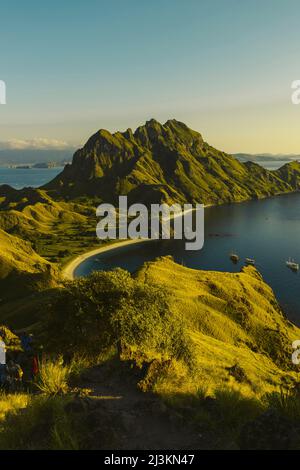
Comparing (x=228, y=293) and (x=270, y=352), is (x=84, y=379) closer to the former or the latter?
(x=270, y=352)

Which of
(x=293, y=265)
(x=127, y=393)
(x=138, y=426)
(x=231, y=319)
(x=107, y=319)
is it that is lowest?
(x=293, y=265)

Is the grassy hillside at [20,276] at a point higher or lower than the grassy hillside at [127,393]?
lower

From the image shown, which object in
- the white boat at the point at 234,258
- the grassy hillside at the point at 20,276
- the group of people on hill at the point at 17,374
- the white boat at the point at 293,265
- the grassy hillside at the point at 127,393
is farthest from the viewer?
the white boat at the point at 234,258

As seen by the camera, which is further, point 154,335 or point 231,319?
point 231,319

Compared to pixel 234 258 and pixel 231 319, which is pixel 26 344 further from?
pixel 234 258

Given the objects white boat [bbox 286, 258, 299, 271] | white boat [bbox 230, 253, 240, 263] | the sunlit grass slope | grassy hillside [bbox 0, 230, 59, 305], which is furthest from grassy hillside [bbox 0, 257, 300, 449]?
white boat [bbox 230, 253, 240, 263]

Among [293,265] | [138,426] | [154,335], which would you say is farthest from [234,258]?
[138,426]

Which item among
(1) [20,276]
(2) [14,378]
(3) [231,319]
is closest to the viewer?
(2) [14,378]

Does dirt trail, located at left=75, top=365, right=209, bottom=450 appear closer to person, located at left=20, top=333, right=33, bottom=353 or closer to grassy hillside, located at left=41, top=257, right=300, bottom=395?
grassy hillside, located at left=41, top=257, right=300, bottom=395

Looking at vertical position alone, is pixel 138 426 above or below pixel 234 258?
above

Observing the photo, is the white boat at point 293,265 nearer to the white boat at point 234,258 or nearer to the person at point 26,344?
the white boat at point 234,258

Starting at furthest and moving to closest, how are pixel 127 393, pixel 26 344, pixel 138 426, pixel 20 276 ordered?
1. pixel 20 276
2. pixel 26 344
3. pixel 127 393
4. pixel 138 426

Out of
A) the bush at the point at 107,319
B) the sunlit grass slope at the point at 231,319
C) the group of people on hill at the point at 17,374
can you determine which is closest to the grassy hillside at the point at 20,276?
the sunlit grass slope at the point at 231,319
